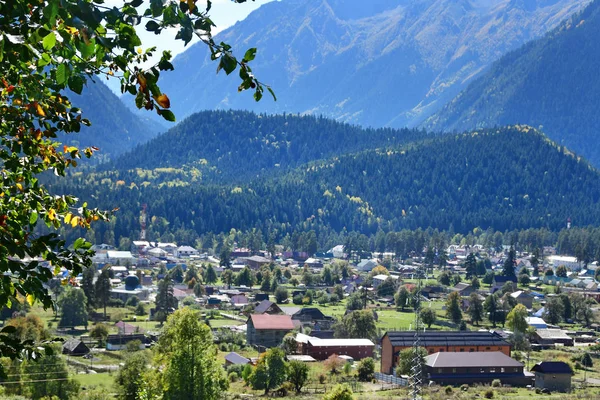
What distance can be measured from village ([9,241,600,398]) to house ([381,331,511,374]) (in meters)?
0.11

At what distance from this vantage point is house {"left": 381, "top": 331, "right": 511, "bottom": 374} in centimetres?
6094

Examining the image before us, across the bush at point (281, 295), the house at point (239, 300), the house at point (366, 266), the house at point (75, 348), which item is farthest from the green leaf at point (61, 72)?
the house at point (366, 266)

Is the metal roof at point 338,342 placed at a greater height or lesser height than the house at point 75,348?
lesser

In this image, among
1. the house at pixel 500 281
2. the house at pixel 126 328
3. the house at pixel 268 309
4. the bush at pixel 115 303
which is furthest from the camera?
the house at pixel 500 281

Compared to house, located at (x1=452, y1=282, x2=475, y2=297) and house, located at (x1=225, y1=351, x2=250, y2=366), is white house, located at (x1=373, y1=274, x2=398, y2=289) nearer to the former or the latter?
house, located at (x1=452, y1=282, x2=475, y2=297)

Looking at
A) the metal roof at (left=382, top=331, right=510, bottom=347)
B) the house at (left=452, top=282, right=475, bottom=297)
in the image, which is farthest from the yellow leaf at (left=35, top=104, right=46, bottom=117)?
the house at (left=452, top=282, right=475, bottom=297)

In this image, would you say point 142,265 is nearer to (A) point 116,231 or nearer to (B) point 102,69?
(A) point 116,231

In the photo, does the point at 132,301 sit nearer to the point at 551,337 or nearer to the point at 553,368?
the point at 551,337

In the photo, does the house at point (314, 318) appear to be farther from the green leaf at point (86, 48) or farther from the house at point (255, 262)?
the green leaf at point (86, 48)

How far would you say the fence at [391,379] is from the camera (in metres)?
54.4

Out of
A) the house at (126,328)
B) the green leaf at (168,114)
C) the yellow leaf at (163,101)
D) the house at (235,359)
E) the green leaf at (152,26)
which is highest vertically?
the green leaf at (152,26)

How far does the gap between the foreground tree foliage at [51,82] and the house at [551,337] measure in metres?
72.0

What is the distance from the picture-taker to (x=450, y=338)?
65.3m

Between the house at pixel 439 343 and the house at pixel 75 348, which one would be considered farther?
the house at pixel 439 343
